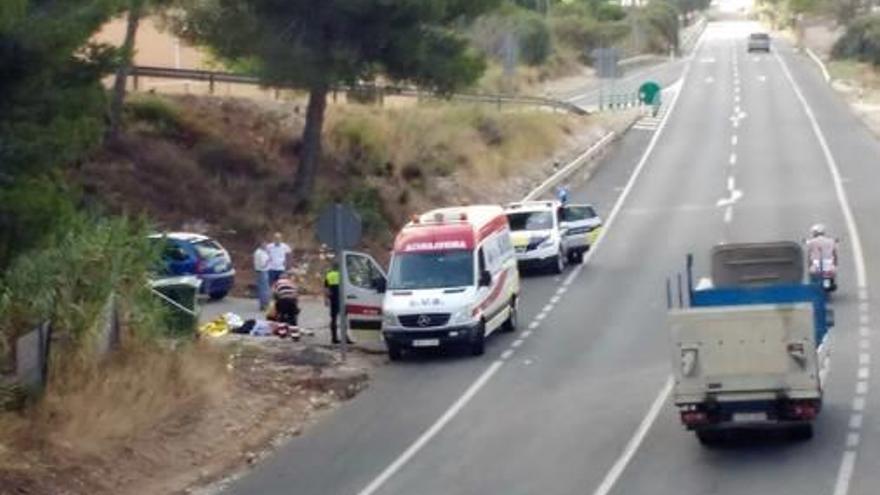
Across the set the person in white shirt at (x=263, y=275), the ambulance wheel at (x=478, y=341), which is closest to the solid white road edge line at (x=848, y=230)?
the ambulance wheel at (x=478, y=341)

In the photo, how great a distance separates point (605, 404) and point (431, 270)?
260 inches

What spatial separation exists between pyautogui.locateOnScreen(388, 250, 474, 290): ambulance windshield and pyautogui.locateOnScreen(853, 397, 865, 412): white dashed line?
850cm

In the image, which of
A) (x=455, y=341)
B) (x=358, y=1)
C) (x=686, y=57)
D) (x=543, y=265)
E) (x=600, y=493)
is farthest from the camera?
(x=686, y=57)

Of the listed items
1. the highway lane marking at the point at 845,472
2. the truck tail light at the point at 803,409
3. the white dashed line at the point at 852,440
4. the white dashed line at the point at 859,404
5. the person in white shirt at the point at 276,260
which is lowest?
the white dashed line at the point at 859,404

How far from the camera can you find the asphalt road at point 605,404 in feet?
80.3

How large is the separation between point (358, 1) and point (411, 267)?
1452cm

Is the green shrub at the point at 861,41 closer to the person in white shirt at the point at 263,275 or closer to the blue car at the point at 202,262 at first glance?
the blue car at the point at 202,262

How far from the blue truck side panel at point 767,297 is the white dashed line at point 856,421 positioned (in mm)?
1167

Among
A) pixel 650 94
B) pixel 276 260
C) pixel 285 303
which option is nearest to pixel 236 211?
pixel 276 260

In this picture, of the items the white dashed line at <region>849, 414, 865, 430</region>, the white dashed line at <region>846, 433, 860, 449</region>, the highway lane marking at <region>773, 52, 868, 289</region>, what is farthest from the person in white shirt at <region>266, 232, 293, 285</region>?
the white dashed line at <region>846, 433, 860, 449</region>

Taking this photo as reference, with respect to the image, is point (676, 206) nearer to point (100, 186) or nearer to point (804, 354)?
point (100, 186)

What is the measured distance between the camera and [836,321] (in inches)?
1432

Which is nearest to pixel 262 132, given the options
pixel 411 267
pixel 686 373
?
pixel 411 267

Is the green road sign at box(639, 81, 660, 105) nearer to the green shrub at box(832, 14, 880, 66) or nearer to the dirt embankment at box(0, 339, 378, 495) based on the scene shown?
the green shrub at box(832, 14, 880, 66)
